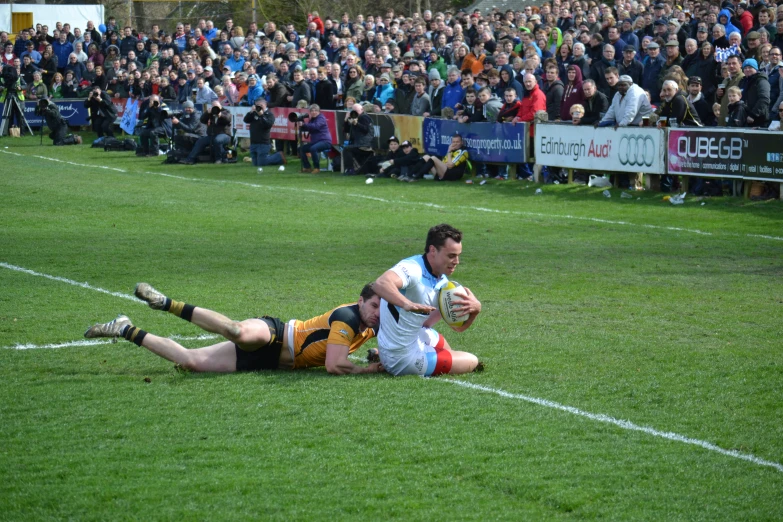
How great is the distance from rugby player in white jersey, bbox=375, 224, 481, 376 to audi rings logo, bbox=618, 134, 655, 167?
12.0 meters

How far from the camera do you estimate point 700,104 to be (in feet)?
62.7

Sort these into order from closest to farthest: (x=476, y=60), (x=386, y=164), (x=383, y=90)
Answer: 1. (x=386, y=164)
2. (x=383, y=90)
3. (x=476, y=60)

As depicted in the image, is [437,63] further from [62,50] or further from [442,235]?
[442,235]

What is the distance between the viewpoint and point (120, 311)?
10.5 m

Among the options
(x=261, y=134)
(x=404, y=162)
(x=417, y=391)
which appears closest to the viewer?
(x=417, y=391)

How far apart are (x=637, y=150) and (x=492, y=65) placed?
647cm

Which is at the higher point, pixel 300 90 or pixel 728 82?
pixel 300 90

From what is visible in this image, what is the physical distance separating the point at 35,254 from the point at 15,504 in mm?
9114

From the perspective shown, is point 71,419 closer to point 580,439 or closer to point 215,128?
point 580,439

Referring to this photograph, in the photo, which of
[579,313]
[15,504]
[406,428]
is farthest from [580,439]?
[579,313]

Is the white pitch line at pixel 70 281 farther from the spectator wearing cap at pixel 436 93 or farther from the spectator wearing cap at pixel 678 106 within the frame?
the spectator wearing cap at pixel 436 93

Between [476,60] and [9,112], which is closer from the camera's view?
[476,60]

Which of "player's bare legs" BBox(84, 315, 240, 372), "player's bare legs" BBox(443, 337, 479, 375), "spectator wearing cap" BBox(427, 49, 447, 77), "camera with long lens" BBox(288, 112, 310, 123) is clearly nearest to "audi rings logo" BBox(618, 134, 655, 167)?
"spectator wearing cap" BBox(427, 49, 447, 77)

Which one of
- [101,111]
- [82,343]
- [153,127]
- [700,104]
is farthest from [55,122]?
[82,343]
